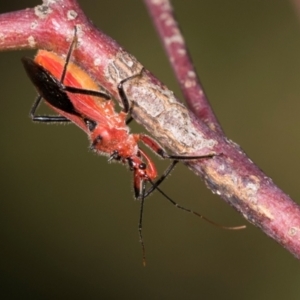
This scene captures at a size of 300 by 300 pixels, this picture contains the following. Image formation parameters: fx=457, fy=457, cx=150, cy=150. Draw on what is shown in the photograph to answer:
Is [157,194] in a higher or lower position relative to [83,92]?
lower

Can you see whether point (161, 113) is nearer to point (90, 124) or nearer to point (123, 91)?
point (123, 91)

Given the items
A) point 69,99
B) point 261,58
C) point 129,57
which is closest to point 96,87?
point 69,99

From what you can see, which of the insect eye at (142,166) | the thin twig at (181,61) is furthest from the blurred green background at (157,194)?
the thin twig at (181,61)

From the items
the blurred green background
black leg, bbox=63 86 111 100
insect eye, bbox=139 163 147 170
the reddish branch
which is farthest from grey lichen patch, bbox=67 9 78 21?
the blurred green background

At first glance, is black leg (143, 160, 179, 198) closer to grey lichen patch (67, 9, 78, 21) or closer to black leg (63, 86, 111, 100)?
black leg (63, 86, 111, 100)

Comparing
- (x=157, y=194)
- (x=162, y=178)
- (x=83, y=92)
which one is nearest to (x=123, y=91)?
(x=83, y=92)

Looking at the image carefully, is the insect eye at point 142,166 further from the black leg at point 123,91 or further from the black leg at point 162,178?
the black leg at point 123,91
